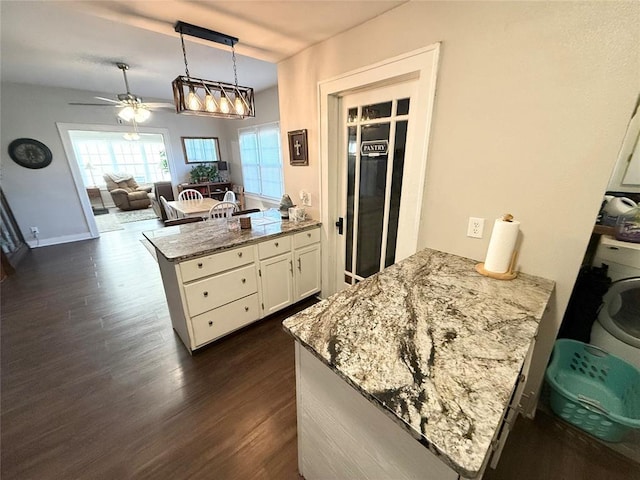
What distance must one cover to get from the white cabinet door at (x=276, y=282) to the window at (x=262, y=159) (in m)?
3.10

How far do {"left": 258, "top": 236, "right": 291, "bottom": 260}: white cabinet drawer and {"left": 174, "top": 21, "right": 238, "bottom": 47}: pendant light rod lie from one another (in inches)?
65.6

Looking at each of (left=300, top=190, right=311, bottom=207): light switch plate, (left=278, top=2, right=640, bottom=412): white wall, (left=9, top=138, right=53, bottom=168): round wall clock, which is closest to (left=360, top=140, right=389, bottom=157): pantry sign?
(left=278, top=2, right=640, bottom=412): white wall

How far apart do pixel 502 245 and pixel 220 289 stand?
75.5 inches

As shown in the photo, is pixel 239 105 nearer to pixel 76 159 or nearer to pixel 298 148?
pixel 298 148

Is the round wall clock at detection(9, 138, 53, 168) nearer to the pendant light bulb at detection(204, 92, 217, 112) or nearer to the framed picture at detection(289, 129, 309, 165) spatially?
the pendant light bulb at detection(204, 92, 217, 112)

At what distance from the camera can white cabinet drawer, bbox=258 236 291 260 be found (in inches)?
84.1

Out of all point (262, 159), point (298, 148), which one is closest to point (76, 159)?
point (262, 159)

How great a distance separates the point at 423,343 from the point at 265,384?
4.48ft

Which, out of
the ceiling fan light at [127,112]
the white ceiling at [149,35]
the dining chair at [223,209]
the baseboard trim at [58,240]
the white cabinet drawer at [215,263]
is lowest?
the baseboard trim at [58,240]

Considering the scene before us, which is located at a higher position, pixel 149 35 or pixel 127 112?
pixel 149 35

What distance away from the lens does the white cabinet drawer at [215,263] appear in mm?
1746

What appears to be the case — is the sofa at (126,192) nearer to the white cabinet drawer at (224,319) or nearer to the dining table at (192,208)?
the dining table at (192,208)

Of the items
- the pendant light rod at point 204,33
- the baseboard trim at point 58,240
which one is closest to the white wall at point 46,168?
the baseboard trim at point 58,240

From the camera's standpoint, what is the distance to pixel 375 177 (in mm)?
2039
